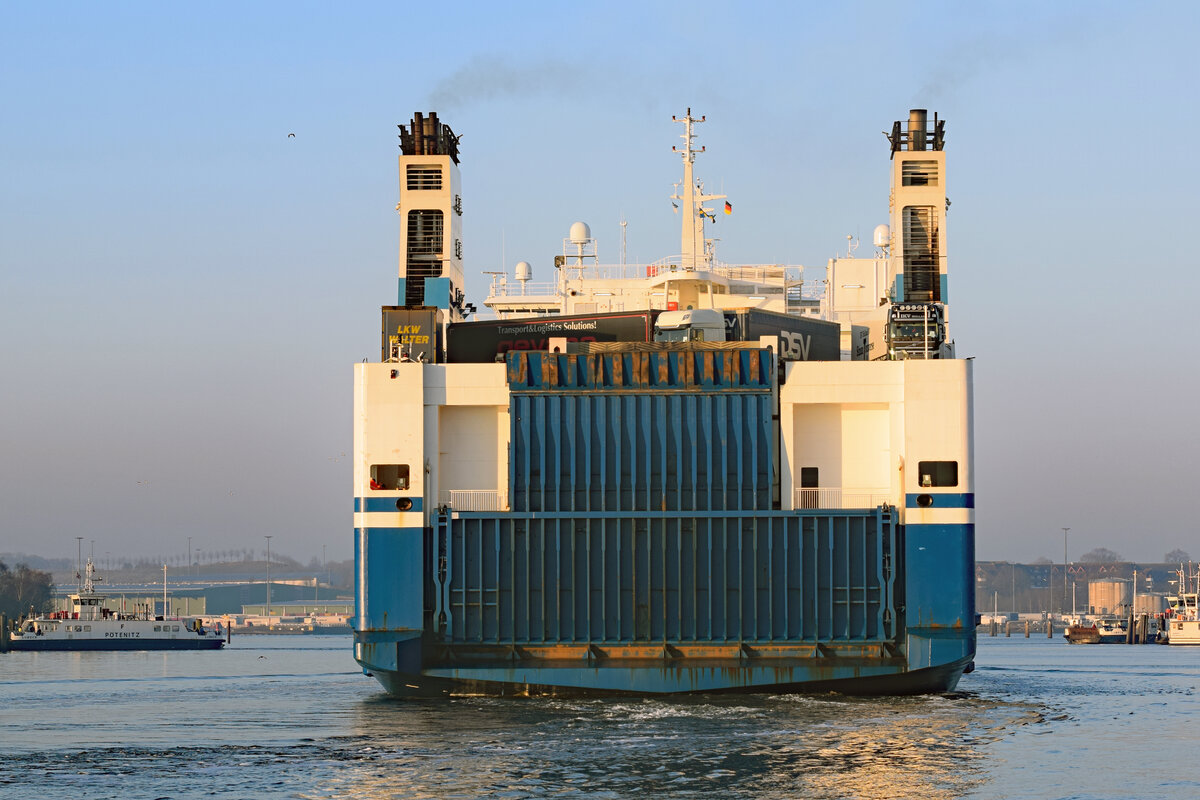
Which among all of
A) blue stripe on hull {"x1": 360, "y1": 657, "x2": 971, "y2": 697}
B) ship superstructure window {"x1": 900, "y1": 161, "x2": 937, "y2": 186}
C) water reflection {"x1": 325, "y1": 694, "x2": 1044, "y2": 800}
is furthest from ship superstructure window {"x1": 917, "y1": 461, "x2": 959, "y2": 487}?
ship superstructure window {"x1": 900, "y1": 161, "x2": 937, "y2": 186}

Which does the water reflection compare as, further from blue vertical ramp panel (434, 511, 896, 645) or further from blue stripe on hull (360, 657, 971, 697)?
blue vertical ramp panel (434, 511, 896, 645)

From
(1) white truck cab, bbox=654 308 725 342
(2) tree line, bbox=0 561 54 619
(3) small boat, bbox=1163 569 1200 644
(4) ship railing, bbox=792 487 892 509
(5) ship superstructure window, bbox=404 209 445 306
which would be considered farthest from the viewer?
(2) tree line, bbox=0 561 54 619

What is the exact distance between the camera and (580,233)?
55.5m

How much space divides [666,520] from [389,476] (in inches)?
273

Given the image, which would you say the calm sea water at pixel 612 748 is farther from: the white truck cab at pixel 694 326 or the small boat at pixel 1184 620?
the small boat at pixel 1184 620

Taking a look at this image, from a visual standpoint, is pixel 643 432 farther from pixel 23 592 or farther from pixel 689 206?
pixel 23 592

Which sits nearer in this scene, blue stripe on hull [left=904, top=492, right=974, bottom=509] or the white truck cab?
blue stripe on hull [left=904, top=492, right=974, bottom=509]

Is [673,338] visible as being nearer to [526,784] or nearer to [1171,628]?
[526,784]

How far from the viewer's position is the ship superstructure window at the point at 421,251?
4038cm

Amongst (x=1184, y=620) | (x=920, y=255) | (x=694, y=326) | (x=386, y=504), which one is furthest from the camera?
(x=1184, y=620)

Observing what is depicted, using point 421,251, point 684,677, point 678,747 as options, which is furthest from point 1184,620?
point 678,747

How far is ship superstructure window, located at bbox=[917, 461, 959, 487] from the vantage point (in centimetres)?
3609

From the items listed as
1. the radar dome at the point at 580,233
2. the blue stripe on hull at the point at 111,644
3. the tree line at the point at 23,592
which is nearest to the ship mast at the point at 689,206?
the radar dome at the point at 580,233

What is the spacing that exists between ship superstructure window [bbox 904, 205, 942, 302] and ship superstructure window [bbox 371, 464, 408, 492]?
14.2 m
